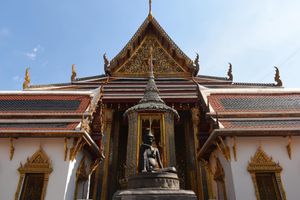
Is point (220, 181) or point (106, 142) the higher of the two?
point (106, 142)

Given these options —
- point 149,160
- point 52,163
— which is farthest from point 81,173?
point 149,160

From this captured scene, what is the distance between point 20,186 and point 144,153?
3.19 m

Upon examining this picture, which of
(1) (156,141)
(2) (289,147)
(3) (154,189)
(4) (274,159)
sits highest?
(1) (156,141)

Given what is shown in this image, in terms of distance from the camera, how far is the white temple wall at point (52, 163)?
5.62 metres

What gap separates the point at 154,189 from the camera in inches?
138

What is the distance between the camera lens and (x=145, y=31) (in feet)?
41.9

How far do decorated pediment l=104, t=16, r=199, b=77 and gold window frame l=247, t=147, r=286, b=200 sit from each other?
6.42m

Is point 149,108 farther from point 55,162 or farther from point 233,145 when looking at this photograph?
point 55,162

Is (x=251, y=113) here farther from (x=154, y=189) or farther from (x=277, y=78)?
(x=277, y=78)

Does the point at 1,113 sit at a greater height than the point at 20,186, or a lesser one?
greater

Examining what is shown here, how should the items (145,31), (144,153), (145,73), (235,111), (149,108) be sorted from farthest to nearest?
(145,31) < (145,73) < (235,111) < (149,108) < (144,153)

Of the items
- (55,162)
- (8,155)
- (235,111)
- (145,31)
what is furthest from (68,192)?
(145,31)

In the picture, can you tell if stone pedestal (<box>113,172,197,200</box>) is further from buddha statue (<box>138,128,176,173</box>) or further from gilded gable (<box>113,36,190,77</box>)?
gilded gable (<box>113,36,190,77</box>)

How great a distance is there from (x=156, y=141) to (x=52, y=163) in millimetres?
2225
